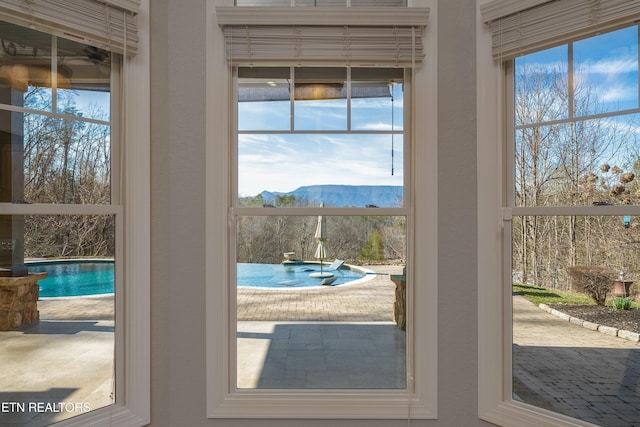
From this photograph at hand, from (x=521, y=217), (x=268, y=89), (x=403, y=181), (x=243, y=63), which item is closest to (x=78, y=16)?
(x=243, y=63)

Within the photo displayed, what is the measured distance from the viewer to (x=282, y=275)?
1801 mm

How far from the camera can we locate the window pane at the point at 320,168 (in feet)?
5.88

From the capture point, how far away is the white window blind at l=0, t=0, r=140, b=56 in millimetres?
1374

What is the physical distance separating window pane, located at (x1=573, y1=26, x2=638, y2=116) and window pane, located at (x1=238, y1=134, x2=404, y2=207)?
0.77 m

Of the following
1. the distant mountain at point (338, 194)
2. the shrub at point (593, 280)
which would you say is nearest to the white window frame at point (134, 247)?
the distant mountain at point (338, 194)

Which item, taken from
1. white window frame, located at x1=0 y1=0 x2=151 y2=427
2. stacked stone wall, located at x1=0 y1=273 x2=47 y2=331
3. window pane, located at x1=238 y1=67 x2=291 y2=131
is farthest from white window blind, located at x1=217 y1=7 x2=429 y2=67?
stacked stone wall, located at x1=0 y1=273 x2=47 y2=331

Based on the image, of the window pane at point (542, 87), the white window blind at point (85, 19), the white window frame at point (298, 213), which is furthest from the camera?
the white window frame at point (298, 213)

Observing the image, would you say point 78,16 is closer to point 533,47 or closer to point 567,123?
point 533,47

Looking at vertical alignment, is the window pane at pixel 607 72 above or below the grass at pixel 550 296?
above

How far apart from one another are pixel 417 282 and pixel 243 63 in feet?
4.29

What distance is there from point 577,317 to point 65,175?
2239mm

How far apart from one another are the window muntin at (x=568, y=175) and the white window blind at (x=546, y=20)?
92mm

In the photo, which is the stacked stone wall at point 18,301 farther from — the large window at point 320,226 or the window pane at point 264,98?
the window pane at point 264,98

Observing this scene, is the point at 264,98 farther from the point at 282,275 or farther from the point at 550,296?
the point at 550,296
